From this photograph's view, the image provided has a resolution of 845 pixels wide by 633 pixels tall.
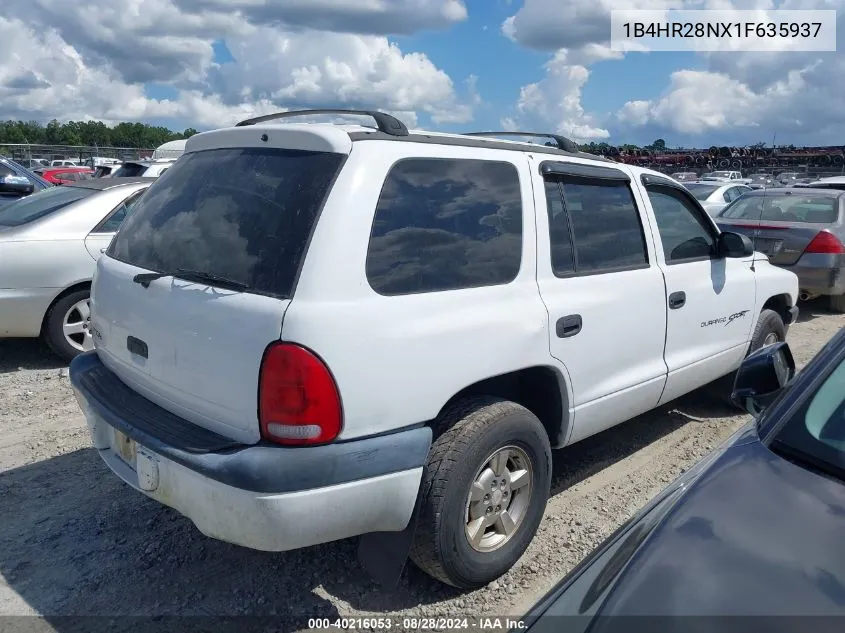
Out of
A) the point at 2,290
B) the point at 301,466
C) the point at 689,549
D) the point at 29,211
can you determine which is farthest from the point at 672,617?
the point at 29,211

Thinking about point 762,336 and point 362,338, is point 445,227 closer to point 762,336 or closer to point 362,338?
point 362,338

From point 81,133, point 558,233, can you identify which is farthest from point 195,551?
point 81,133

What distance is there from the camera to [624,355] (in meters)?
3.67

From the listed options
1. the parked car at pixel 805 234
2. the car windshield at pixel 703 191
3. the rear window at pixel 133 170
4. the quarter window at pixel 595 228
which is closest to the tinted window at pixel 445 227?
the quarter window at pixel 595 228

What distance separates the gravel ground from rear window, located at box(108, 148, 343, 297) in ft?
4.36

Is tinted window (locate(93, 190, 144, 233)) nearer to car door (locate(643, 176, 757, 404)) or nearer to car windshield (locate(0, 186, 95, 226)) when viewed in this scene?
car windshield (locate(0, 186, 95, 226))

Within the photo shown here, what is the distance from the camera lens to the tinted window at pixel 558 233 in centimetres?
335

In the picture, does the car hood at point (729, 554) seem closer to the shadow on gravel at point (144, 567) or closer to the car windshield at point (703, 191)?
the shadow on gravel at point (144, 567)

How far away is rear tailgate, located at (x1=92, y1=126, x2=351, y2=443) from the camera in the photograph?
2.52 meters

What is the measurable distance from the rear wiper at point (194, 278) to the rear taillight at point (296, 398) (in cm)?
35

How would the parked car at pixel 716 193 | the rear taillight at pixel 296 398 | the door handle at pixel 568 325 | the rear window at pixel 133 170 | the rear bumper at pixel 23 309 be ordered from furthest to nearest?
the parked car at pixel 716 193
the rear window at pixel 133 170
the rear bumper at pixel 23 309
the door handle at pixel 568 325
the rear taillight at pixel 296 398

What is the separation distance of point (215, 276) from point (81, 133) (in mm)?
78992

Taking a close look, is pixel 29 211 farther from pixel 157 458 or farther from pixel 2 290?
pixel 157 458

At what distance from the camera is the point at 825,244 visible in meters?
8.21
